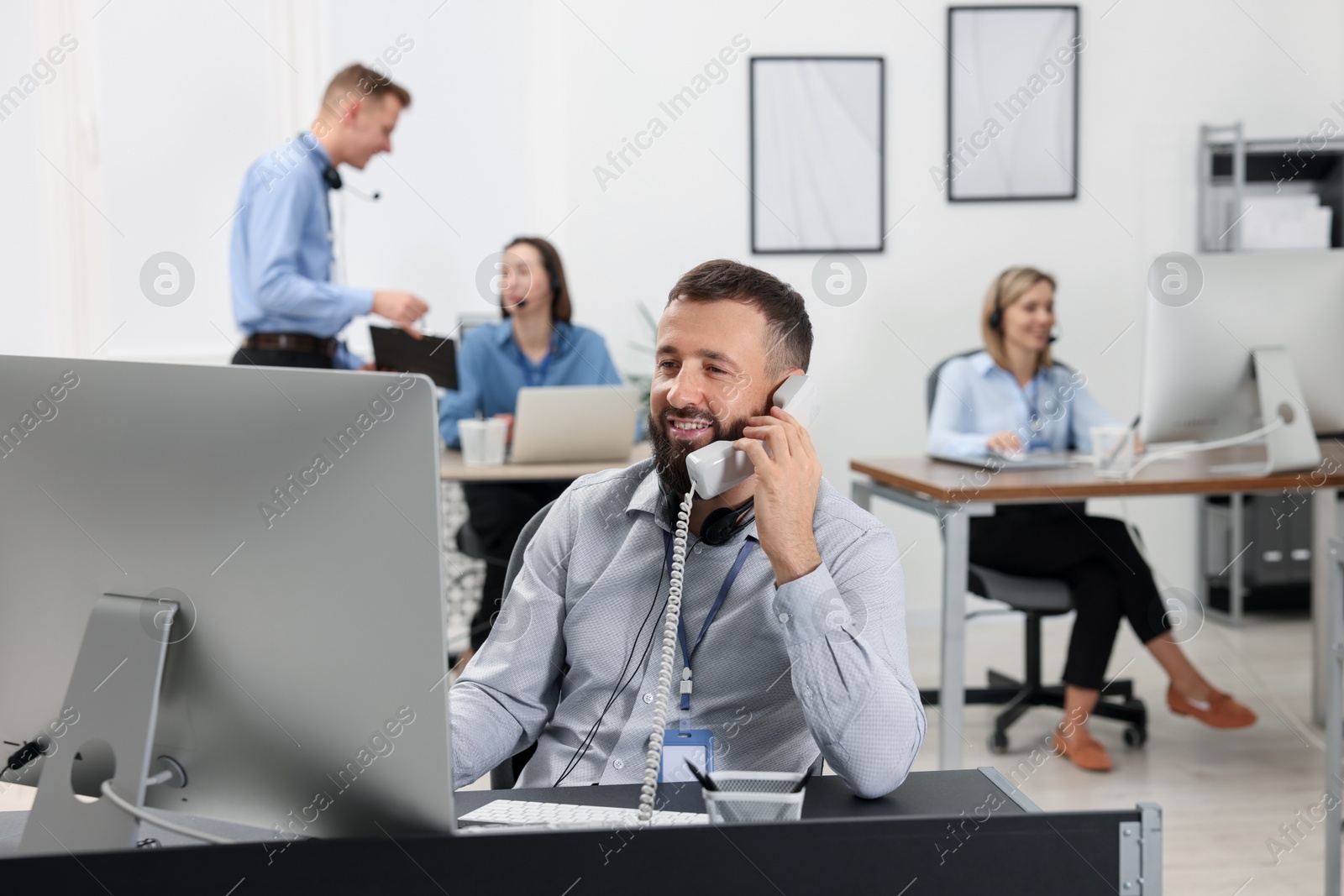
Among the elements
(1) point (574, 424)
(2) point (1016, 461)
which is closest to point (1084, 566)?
(2) point (1016, 461)

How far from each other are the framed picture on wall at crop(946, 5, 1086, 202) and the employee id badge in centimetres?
325

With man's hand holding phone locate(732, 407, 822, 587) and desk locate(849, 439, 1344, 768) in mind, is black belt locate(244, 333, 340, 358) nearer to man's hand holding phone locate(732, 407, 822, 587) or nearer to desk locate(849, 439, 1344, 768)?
desk locate(849, 439, 1344, 768)

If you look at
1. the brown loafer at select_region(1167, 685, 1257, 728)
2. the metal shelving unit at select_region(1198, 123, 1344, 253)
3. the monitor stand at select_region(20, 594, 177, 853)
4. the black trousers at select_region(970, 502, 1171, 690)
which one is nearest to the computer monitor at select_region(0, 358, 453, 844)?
the monitor stand at select_region(20, 594, 177, 853)

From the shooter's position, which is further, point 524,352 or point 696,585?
point 524,352

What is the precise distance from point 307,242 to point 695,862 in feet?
9.16

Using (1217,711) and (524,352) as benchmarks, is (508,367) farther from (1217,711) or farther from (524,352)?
(1217,711)

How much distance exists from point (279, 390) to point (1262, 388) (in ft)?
8.25

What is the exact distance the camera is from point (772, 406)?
1.36 meters

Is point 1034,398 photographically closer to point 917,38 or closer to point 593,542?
point 917,38

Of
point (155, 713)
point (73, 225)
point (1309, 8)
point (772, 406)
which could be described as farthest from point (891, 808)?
point (1309, 8)

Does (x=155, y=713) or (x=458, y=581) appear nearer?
(x=155, y=713)

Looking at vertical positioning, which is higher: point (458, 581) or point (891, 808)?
point (891, 808)

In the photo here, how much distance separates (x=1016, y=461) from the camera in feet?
9.34

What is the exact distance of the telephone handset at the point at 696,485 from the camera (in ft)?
3.82
